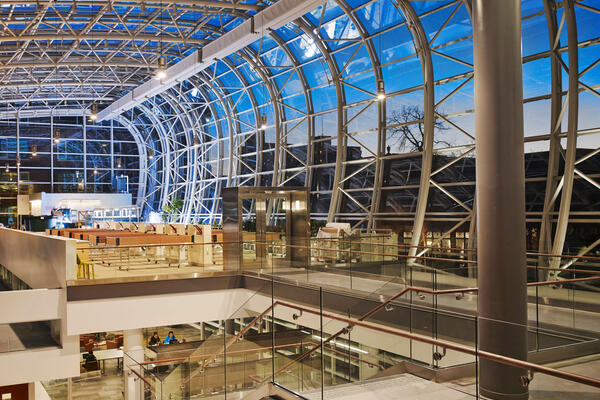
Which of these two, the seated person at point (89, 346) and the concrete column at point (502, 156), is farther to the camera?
the seated person at point (89, 346)

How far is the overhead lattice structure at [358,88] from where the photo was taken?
45.0ft

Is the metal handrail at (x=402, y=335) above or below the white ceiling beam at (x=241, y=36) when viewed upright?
below

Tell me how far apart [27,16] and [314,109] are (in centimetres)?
1115

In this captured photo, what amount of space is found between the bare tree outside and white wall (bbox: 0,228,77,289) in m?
10.8

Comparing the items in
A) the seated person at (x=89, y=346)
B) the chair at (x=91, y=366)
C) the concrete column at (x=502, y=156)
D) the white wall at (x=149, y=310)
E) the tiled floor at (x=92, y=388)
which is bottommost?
the tiled floor at (x=92, y=388)

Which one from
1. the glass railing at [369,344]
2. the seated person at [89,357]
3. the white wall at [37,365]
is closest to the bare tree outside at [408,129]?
the glass railing at [369,344]

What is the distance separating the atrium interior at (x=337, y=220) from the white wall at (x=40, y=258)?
3.5 inches

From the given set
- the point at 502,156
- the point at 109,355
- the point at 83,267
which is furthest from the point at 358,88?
the point at 502,156

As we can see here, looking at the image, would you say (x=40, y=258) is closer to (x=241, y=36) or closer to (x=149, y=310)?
(x=149, y=310)

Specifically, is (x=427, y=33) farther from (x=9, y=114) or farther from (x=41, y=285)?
(x=9, y=114)

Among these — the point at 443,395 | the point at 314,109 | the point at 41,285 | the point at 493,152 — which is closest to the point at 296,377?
the point at 443,395

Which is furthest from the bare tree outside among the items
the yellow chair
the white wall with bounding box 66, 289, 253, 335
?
the yellow chair

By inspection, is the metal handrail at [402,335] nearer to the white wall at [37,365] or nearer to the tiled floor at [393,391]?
the tiled floor at [393,391]

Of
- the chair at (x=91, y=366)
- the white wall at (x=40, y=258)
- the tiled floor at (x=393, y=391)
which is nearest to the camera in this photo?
the tiled floor at (x=393, y=391)
